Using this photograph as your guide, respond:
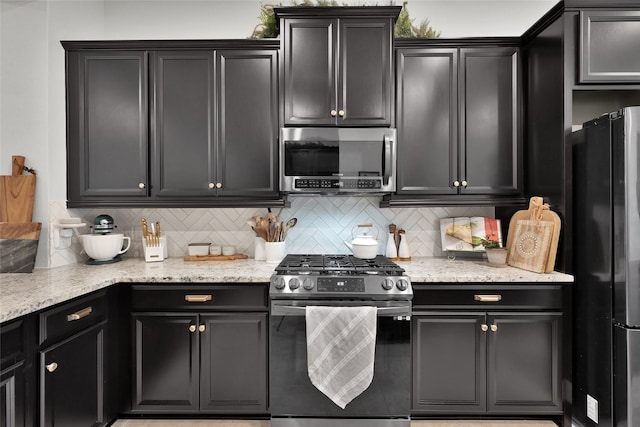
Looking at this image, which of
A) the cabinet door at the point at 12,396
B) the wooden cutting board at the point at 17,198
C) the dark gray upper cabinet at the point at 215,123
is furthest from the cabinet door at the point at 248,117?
the cabinet door at the point at 12,396

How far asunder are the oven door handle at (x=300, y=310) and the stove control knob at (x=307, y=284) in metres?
0.11

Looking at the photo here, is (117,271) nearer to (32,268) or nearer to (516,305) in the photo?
(32,268)

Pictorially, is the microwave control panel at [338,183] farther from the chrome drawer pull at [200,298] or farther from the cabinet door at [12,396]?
the cabinet door at [12,396]

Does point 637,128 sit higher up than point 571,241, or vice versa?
point 637,128

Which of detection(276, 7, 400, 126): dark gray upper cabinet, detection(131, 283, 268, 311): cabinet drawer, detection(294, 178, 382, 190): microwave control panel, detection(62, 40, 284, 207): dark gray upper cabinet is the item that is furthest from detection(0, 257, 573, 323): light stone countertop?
detection(276, 7, 400, 126): dark gray upper cabinet

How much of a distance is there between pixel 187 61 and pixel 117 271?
1.49 metres

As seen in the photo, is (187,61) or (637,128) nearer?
(637,128)

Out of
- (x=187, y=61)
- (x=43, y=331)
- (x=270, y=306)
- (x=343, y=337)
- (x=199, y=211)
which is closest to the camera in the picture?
(x=43, y=331)

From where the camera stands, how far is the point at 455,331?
7.25ft

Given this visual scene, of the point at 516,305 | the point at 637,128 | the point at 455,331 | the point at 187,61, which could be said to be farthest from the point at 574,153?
the point at 187,61

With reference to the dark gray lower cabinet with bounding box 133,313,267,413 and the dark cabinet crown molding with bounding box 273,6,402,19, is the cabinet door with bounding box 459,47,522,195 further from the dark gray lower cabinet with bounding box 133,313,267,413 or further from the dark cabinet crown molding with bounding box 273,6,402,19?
the dark gray lower cabinet with bounding box 133,313,267,413

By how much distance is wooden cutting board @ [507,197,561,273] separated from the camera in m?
2.19

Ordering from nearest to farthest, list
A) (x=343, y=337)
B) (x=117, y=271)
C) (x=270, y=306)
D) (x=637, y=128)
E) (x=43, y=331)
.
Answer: (x=43, y=331) → (x=637, y=128) → (x=343, y=337) → (x=270, y=306) → (x=117, y=271)

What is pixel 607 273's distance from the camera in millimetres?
1945
